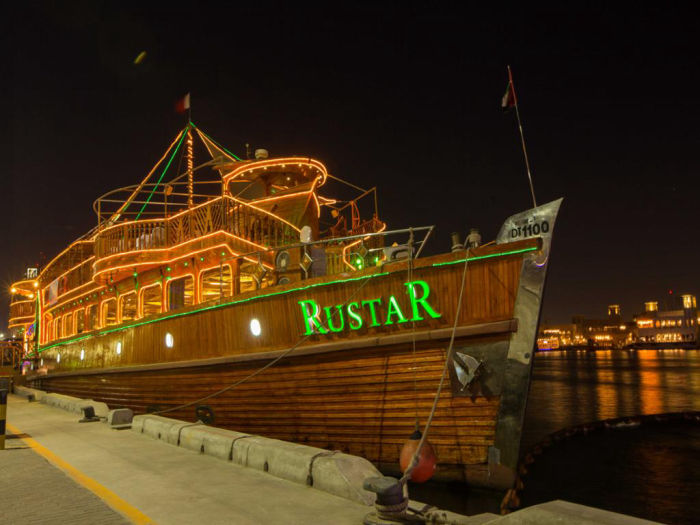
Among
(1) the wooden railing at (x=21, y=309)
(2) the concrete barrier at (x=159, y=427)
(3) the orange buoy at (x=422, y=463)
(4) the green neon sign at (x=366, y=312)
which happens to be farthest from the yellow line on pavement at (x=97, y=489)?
(1) the wooden railing at (x=21, y=309)

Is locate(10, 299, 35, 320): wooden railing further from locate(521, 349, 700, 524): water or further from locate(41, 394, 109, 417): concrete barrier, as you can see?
locate(521, 349, 700, 524): water

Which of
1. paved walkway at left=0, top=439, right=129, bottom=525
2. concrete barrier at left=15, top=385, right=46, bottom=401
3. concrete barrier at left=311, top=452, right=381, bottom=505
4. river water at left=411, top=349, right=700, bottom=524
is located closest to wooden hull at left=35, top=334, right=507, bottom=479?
river water at left=411, top=349, right=700, bottom=524

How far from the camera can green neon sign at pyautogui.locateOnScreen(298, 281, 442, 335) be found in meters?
7.17

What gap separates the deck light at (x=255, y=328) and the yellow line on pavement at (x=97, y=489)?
3345 mm

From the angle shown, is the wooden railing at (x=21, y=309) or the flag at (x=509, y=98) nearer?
the flag at (x=509, y=98)

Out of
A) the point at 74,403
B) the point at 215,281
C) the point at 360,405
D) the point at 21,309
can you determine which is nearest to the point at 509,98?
the point at 360,405

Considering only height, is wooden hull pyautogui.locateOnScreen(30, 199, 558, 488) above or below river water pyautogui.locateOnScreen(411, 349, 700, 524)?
above

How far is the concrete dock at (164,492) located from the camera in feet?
14.1

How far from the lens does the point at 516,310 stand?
6.59 metres

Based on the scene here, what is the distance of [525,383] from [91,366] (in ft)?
45.5

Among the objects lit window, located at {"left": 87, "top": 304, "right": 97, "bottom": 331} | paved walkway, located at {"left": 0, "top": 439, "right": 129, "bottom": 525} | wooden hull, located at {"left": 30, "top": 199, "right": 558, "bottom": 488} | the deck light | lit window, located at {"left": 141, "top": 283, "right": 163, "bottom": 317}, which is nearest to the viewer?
paved walkway, located at {"left": 0, "top": 439, "right": 129, "bottom": 525}

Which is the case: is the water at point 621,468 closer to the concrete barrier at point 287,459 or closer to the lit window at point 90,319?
the concrete barrier at point 287,459

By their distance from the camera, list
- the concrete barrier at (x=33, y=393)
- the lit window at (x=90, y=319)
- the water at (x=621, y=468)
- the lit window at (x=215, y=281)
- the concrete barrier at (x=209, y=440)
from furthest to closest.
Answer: the lit window at (x=90, y=319), the concrete barrier at (x=33, y=393), the lit window at (x=215, y=281), the water at (x=621, y=468), the concrete barrier at (x=209, y=440)

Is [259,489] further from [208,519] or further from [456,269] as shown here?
[456,269]
